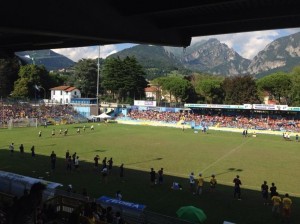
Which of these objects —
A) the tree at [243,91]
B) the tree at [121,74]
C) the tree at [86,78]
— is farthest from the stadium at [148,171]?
the tree at [86,78]

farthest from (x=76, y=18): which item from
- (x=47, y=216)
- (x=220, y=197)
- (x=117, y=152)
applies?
(x=117, y=152)

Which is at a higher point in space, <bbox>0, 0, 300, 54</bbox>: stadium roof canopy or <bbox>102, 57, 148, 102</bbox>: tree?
<bbox>102, 57, 148, 102</bbox>: tree

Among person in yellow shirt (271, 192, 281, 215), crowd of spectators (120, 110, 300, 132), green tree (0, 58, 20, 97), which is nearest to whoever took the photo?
person in yellow shirt (271, 192, 281, 215)

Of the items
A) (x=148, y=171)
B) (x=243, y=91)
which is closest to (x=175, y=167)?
(x=148, y=171)

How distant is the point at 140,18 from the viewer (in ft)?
34.2

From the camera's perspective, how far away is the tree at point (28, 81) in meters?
A: 90.5

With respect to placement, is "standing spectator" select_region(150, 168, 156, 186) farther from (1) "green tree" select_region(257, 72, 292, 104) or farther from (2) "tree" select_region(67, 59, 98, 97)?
(2) "tree" select_region(67, 59, 98, 97)

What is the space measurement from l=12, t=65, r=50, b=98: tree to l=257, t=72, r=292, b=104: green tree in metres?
62.3

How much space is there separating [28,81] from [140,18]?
3433 inches

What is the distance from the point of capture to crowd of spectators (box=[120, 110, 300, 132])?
63562mm

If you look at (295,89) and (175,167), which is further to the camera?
(295,89)

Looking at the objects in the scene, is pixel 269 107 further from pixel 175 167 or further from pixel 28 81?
pixel 28 81

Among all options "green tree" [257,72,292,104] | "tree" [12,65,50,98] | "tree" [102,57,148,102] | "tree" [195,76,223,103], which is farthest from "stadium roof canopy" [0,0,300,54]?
"tree" [195,76,223,103]

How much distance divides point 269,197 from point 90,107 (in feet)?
202
